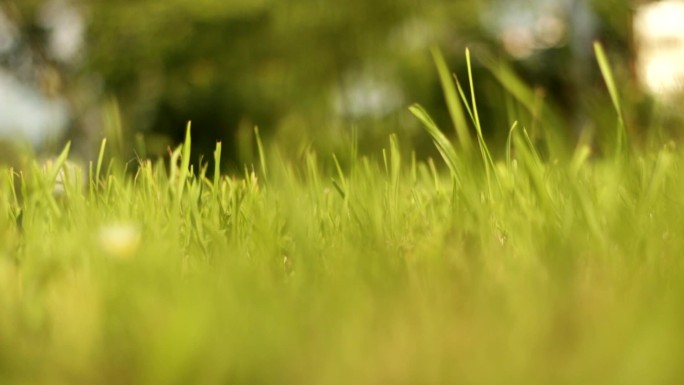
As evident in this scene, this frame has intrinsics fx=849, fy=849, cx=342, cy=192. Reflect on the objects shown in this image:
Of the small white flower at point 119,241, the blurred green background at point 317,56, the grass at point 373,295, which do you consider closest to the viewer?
the grass at point 373,295

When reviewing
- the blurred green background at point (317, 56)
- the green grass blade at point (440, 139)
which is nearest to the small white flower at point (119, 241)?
the green grass blade at point (440, 139)

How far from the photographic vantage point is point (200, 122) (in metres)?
13.2

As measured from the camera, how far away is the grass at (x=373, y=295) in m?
0.69

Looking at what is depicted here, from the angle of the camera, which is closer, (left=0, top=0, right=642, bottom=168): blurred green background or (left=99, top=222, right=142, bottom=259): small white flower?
(left=99, top=222, right=142, bottom=259): small white flower

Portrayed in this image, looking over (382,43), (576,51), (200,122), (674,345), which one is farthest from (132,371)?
(200,122)

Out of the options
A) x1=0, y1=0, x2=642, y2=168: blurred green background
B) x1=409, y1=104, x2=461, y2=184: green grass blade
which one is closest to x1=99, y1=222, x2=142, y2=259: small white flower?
x1=409, y1=104, x2=461, y2=184: green grass blade

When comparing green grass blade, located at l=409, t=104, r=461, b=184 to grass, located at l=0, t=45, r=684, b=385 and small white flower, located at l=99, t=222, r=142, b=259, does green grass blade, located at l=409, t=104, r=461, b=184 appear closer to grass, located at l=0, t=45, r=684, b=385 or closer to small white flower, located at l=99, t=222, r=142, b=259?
grass, located at l=0, t=45, r=684, b=385

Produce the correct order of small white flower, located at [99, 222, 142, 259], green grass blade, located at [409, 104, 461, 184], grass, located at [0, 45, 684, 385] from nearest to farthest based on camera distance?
grass, located at [0, 45, 684, 385] → small white flower, located at [99, 222, 142, 259] → green grass blade, located at [409, 104, 461, 184]

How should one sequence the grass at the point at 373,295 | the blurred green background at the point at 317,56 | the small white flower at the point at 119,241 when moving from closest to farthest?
the grass at the point at 373,295, the small white flower at the point at 119,241, the blurred green background at the point at 317,56

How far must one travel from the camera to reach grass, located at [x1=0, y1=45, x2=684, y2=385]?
69 cm

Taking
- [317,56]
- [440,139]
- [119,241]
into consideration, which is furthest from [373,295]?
[317,56]

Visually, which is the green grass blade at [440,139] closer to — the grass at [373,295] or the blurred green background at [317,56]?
the grass at [373,295]

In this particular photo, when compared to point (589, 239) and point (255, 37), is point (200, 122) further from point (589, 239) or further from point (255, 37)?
point (589, 239)

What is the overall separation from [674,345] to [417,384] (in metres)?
0.20
